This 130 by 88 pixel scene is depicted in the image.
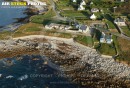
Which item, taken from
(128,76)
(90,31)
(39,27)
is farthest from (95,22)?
(128,76)

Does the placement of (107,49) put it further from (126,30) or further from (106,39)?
(126,30)

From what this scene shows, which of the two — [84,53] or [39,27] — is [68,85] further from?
[39,27]

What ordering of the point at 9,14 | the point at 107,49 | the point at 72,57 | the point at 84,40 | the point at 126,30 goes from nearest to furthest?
1. the point at 72,57
2. the point at 107,49
3. the point at 84,40
4. the point at 126,30
5. the point at 9,14

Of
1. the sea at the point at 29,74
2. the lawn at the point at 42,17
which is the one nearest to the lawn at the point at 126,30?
the lawn at the point at 42,17

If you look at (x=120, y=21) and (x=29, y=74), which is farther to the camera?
(x=120, y=21)

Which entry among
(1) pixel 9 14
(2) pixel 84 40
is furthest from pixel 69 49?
(1) pixel 9 14

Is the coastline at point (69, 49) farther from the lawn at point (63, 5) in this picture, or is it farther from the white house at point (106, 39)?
the lawn at point (63, 5)
